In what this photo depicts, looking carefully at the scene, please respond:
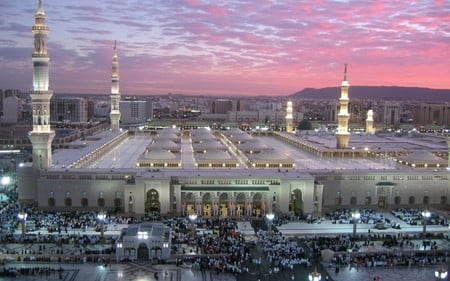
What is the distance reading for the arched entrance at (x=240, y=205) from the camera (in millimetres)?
30891

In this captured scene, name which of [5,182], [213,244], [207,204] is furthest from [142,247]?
[5,182]

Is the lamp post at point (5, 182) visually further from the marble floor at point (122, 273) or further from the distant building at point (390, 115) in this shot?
the distant building at point (390, 115)

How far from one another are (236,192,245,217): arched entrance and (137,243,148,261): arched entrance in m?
8.40

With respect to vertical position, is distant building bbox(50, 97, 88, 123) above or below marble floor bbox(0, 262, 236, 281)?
above

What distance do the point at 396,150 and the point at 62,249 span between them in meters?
30.9

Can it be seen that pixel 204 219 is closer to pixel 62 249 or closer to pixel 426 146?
pixel 62 249

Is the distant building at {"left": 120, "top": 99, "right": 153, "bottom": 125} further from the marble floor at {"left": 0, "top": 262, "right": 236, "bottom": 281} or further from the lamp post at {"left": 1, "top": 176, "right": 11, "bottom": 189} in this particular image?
the marble floor at {"left": 0, "top": 262, "right": 236, "bottom": 281}

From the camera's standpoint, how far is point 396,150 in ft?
152

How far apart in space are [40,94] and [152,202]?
30.4ft

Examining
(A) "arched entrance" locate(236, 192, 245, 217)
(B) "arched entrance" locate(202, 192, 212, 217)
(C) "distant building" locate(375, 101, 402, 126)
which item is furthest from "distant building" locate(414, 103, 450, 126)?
(B) "arched entrance" locate(202, 192, 212, 217)

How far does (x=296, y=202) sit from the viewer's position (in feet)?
106

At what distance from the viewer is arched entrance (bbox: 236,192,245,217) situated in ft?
101

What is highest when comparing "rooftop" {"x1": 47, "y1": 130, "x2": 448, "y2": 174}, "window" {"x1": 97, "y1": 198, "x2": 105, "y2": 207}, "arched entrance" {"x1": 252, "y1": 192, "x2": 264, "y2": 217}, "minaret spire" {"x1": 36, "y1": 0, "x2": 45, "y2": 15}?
"minaret spire" {"x1": 36, "y1": 0, "x2": 45, "y2": 15}

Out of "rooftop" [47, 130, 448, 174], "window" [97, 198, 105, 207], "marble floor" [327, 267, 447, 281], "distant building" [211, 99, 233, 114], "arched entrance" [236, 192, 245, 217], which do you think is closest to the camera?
"marble floor" [327, 267, 447, 281]
